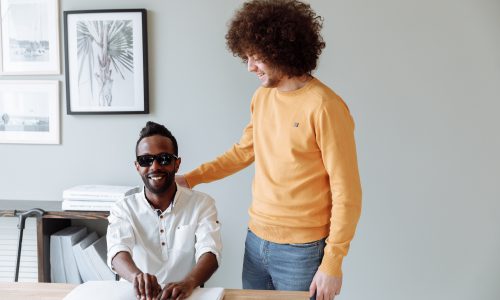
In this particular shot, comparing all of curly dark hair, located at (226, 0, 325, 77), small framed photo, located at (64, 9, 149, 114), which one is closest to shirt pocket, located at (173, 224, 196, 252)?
curly dark hair, located at (226, 0, 325, 77)

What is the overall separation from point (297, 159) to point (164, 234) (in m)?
0.54

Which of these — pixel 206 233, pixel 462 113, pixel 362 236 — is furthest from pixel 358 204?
pixel 462 113

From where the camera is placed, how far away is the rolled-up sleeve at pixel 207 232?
5.04ft

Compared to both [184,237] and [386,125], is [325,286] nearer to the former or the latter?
[184,237]

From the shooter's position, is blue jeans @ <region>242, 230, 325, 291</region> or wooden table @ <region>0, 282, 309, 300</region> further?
blue jeans @ <region>242, 230, 325, 291</region>

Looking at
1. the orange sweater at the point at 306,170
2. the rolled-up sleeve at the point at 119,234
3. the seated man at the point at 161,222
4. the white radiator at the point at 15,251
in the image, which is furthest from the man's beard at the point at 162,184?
the white radiator at the point at 15,251

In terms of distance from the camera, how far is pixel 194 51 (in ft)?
7.91

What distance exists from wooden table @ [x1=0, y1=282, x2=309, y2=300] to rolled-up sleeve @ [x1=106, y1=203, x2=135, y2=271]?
0.59 ft

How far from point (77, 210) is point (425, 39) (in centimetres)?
191

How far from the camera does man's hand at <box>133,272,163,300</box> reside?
1208 millimetres

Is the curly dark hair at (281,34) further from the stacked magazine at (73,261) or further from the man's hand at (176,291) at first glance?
the stacked magazine at (73,261)

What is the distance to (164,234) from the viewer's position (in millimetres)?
1597

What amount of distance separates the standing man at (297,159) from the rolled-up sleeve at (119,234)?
43cm

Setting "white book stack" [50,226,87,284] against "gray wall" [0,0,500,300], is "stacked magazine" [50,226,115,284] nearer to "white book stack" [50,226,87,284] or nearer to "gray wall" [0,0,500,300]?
"white book stack" [50,226,87,284]
